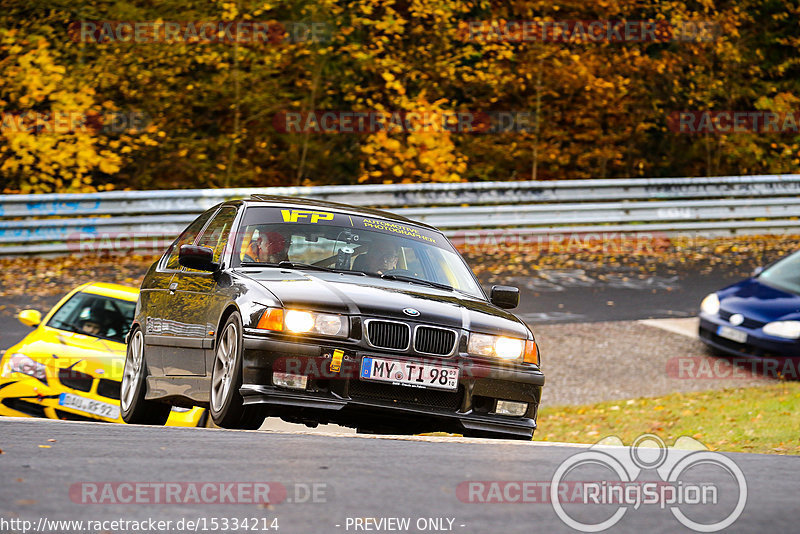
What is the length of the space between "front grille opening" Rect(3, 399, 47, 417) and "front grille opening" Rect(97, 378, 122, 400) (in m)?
0.50

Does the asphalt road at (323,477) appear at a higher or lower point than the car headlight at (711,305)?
higher

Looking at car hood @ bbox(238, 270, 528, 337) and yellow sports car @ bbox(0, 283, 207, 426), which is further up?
car hood @ bbox(238, 270, 528, 337)

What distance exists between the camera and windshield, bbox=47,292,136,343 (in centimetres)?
1011

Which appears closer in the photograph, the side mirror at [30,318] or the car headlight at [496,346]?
the car headlight at [496,346]

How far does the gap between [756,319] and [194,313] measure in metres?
7.11

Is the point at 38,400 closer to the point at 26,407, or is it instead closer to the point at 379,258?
the point at 26,407

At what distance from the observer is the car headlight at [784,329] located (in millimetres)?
11977

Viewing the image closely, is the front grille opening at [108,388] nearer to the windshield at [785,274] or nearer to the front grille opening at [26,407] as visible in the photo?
the front grille opening at [26,407]

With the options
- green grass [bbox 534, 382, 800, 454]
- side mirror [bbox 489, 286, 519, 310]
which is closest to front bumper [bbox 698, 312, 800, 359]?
green grass [bbox 534, 382, 800, 454]

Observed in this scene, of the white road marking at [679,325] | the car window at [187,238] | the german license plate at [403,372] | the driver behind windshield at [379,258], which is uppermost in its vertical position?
the driver behind windshield at [379,258]

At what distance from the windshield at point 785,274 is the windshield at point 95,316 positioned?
7344 mm

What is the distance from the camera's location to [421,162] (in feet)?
71.9

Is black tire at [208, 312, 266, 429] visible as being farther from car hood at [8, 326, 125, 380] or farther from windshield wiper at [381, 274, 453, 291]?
car hood at [8, 326, 125, 380]

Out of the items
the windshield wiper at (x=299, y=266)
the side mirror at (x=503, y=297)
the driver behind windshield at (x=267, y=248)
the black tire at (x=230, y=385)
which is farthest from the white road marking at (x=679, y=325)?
the black tire at (x=230, y=385)
